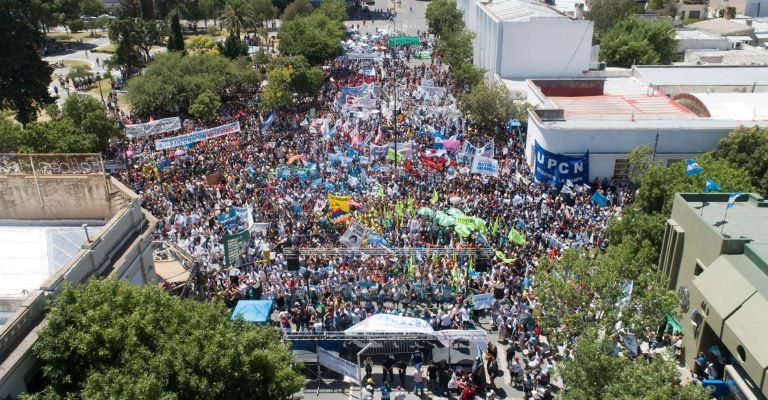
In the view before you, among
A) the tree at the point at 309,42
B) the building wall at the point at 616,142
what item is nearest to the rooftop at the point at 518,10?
the tree at the point at 309,42

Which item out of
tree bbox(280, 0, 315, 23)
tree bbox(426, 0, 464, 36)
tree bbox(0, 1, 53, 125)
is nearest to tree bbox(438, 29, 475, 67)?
tree bbox(426, 0, 464, 36)

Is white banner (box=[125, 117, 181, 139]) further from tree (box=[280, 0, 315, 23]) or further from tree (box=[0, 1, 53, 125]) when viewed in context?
tree (box=[280, 0, 315, 23])

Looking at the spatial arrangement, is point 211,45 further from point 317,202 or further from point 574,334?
point 574,334

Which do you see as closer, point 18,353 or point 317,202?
point 18,353

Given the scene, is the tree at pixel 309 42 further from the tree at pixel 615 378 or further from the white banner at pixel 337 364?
the tree at pixel 615 378

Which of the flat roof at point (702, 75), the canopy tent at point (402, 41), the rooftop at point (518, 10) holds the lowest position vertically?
the canopy tent at point (402, 41)

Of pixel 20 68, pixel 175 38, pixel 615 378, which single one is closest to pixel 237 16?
pixel 175 38

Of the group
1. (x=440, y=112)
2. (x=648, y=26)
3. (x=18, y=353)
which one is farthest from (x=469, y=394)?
(x=648, y=26)
